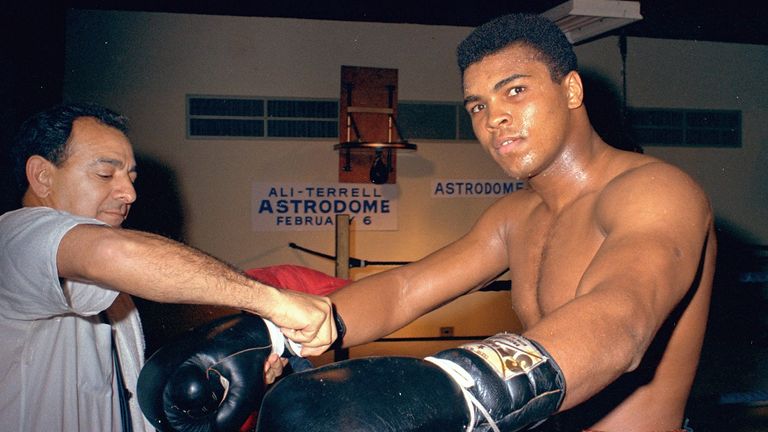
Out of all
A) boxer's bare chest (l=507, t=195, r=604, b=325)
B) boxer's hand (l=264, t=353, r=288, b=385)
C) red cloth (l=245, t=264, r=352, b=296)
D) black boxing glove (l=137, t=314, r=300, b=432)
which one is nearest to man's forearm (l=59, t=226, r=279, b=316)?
black boxing glove (l=137, t=314, r=300, b=432)

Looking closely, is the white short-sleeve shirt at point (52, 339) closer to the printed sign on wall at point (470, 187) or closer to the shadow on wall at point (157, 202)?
the shadow on wall at point (157, 202)

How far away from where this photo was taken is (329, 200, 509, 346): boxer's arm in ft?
5.27

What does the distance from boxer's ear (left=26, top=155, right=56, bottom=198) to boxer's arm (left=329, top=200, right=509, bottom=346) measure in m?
0.88

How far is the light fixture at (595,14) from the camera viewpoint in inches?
129

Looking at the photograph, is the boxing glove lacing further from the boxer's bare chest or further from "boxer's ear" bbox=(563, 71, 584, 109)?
"boxer's ear" bbox=(563, 71, 584, 109)

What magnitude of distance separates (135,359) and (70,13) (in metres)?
4.51

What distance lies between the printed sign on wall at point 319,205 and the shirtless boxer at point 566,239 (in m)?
3.75

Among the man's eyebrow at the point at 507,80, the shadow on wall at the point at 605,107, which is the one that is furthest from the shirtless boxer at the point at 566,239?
the shadow on wall at the point at 605,107

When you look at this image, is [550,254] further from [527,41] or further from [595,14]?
[595,14]

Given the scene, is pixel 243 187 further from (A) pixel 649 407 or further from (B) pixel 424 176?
(A) pixel 649 407

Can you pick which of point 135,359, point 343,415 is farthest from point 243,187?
point 343,415

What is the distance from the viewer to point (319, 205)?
18.2ft

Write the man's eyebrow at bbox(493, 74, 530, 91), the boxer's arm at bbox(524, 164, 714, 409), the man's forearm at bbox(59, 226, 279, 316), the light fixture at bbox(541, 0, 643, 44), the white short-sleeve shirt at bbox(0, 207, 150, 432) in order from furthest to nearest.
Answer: the light fixture at bbox(541, 0, 643, 44) → the man's eyebrow at bbox(493, 74, 530, 91) → the white short-sleeve shirt at bbox(0, 207, 150, 432) → the man's forearm at bbox(59, 226, 279, 316) → the boxer's arm at bbox(524, 164, 714, 409)

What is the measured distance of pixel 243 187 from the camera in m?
5.43
